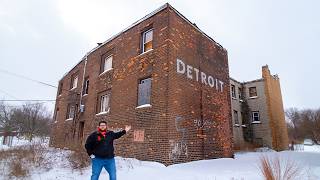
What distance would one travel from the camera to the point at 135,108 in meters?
12.6

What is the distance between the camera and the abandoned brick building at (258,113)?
25719 mm

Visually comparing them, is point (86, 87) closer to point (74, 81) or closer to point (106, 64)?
point (106, 64)

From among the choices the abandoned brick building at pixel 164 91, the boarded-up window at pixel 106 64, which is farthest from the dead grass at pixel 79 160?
the boarded-up window at pixel 106 64

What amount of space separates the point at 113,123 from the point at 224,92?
739 centimetres

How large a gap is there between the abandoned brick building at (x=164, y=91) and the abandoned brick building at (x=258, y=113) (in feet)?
37.4

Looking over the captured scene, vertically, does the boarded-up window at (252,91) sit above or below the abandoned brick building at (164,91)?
above

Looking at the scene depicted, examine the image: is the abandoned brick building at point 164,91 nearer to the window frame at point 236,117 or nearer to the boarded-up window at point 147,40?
the boarded-up window at point 147,40

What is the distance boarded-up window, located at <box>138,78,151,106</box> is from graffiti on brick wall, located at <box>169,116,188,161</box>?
201 cm

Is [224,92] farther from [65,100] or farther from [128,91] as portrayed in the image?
[65,100]

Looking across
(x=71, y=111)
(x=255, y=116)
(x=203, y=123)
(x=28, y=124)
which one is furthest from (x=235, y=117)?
(x=28, y=124)

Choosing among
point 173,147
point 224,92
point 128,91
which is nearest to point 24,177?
point 173,147

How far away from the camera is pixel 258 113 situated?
89.0 feet

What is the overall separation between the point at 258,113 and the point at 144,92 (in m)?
18.9

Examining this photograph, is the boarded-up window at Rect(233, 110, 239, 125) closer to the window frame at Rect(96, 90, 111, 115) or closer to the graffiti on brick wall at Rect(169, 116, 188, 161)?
the window frame at Rect(96, 90, 111, 115)
